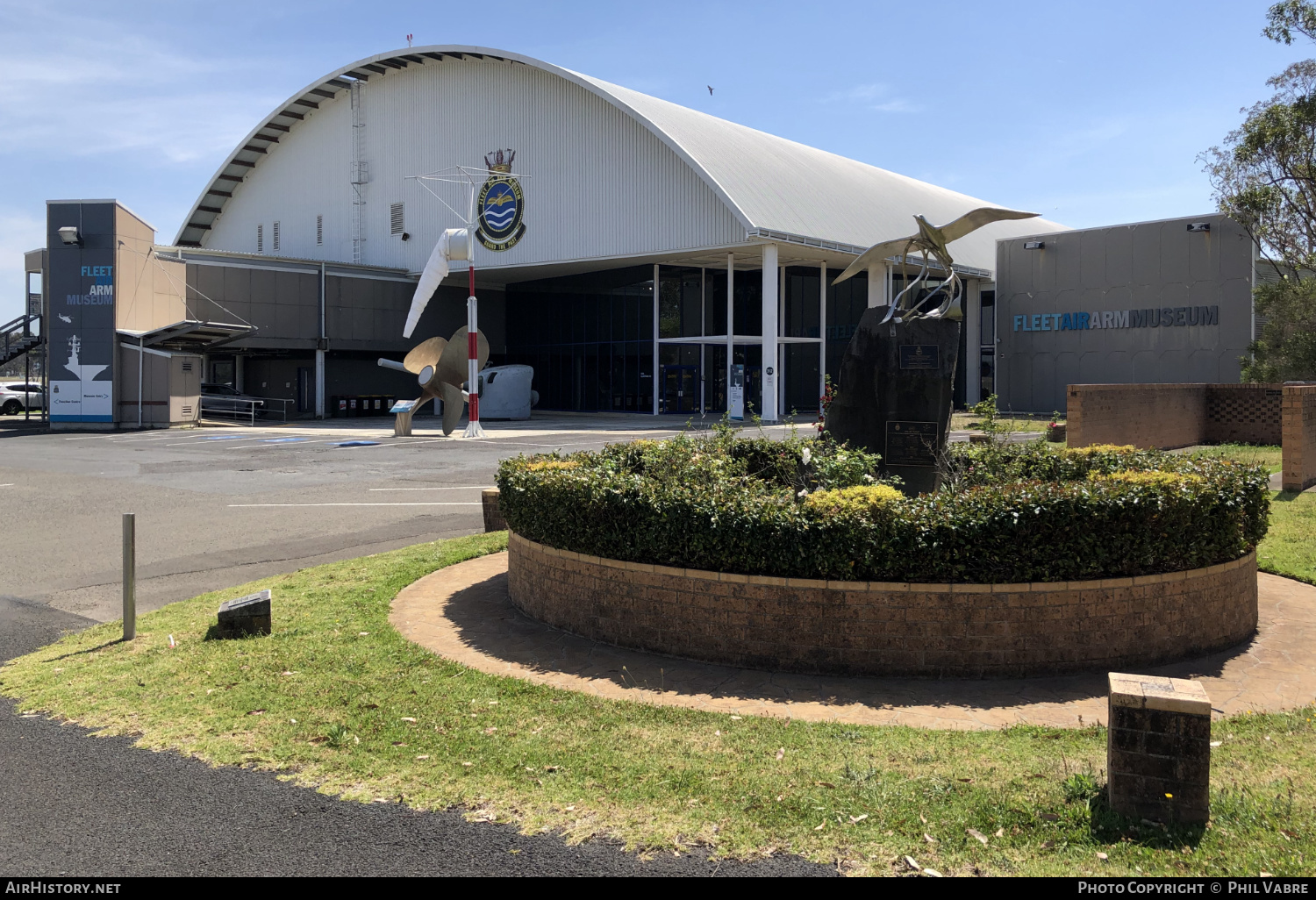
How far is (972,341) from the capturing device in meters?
47.8

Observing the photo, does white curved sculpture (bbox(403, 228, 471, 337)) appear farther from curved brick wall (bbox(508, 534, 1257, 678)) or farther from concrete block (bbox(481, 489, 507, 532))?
curved brick wall (bbox(508, 534, 1257, 678))

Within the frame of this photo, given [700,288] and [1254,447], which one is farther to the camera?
[700,288]

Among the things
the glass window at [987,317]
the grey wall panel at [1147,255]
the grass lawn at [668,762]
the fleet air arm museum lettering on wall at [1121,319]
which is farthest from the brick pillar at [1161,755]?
the glass window at [987,317]

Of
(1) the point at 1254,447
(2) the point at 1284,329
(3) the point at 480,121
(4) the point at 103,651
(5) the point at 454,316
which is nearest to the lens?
(4) the point at 103,651

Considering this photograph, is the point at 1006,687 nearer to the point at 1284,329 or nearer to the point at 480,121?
the point at 1284,329

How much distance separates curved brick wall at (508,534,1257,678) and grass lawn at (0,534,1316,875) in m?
0.97

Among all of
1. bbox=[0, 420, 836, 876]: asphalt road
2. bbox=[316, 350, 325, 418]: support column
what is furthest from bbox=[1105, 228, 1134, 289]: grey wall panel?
bbox=[316, 350, 325, 418]: support column

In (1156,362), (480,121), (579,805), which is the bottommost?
(579,805)

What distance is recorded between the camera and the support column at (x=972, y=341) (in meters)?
47.4

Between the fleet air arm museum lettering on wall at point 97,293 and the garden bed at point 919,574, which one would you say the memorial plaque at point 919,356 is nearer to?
the garden bed at point 919,574

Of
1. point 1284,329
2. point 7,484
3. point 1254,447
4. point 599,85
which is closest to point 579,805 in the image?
point 7,484

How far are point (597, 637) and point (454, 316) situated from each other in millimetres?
40404

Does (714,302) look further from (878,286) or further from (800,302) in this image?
(878,286)

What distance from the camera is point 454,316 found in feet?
151
